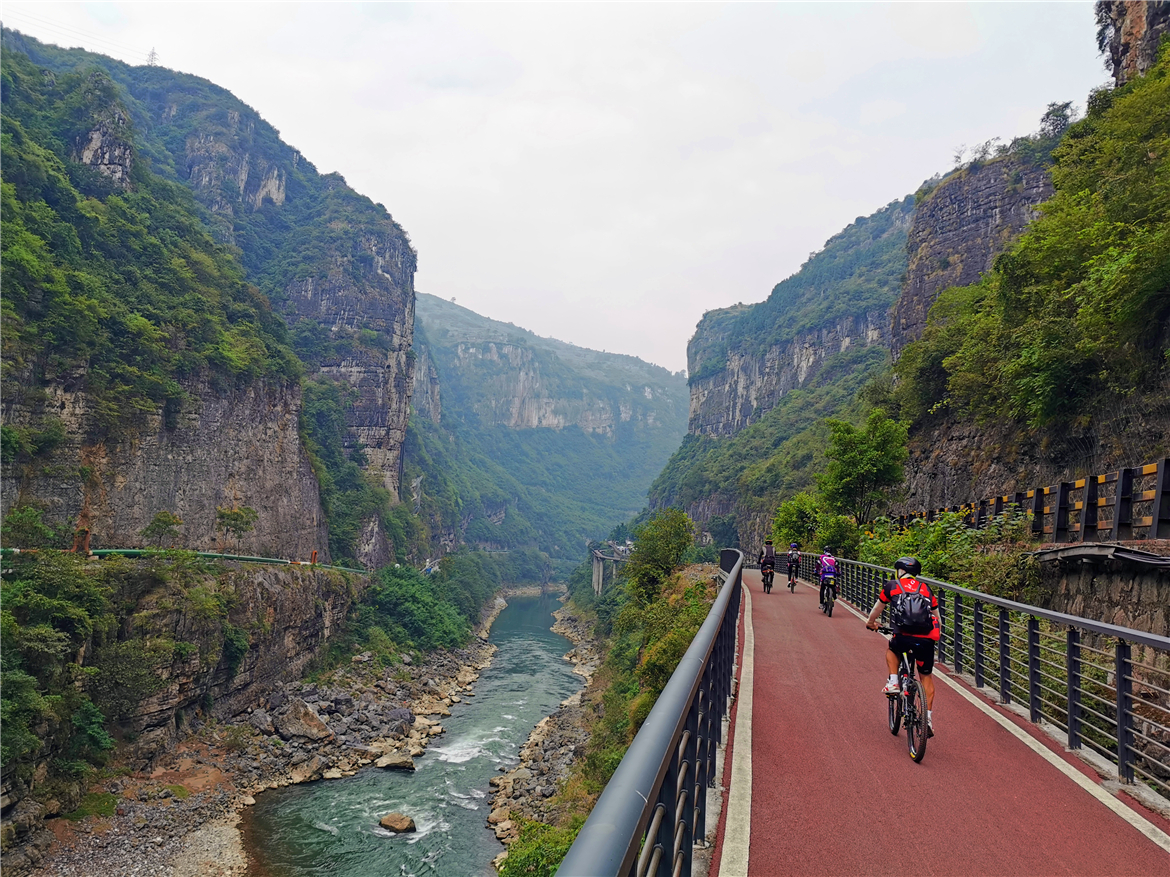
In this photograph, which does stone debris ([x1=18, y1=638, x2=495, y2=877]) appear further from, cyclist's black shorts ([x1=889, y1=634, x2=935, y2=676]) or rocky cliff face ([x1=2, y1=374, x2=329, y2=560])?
cyclist's black shorts ([x1=889, y1=634, x2=935, y2=676])

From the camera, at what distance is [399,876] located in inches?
856

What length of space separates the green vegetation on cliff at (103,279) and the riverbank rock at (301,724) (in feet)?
61.8

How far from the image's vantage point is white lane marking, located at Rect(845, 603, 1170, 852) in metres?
4.26

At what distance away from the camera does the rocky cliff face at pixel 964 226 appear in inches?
2100

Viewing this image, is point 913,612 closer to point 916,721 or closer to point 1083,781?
point 916,721

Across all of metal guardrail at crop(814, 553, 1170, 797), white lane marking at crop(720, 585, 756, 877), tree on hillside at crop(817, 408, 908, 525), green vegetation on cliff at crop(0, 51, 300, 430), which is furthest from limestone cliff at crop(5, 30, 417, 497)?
white lane marking at crop(720, 585, 756, 877)

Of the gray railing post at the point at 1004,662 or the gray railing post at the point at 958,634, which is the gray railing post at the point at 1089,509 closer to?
the gray railing post at the point at 958,634

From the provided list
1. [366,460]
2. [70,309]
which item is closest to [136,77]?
[366,460]

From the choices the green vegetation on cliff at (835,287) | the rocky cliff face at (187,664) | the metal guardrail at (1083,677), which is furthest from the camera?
the green vegetation on cliff at (835,287)

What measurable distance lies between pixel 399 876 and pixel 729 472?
87.5 meters

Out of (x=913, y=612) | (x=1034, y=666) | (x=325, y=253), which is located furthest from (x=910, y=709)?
(x=325, y=253)

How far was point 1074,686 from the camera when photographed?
591cm

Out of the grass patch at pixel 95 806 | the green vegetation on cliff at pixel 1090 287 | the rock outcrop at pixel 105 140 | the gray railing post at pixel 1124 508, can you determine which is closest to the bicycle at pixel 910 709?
the gray railing post at pixel 1124 508

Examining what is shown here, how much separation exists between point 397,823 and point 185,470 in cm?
2826
